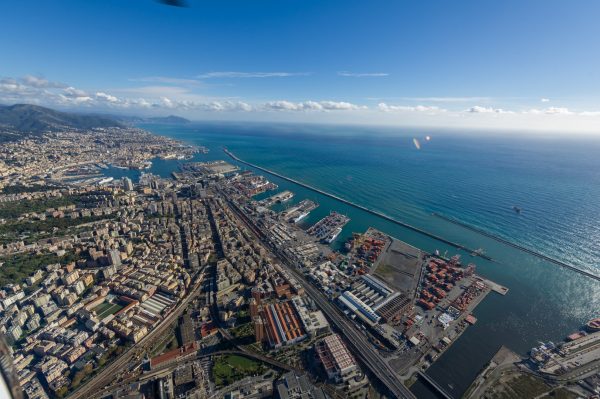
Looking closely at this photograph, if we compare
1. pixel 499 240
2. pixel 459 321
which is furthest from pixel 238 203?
pixel 499 240

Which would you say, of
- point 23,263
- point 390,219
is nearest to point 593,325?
point 390,219

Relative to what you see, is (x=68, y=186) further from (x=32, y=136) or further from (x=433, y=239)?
(x=32, y=136)

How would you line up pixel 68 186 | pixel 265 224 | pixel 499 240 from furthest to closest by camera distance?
pixel 68 186 < pixel 265 224 < pixel 499 240

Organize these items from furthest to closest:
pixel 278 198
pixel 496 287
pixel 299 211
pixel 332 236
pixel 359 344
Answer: pixel 278 198 < pixel 299 211 < pixel 332 236 < pixel 496 287 < pixel 359 344

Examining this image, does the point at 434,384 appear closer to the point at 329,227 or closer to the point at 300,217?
the point at 329,227

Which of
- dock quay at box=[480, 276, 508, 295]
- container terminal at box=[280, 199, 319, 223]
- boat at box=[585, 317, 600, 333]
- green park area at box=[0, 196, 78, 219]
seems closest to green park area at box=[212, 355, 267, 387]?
container terminal at box=[280, 199, 319, 223]

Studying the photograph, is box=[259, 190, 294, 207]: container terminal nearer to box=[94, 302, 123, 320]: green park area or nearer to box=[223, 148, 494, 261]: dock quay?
box=[223, 148, 494, 261]: dock quay
